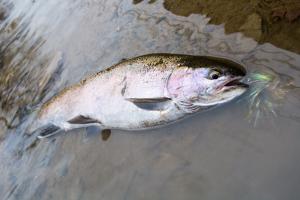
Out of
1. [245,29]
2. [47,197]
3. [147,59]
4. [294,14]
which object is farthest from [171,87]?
[47,197]

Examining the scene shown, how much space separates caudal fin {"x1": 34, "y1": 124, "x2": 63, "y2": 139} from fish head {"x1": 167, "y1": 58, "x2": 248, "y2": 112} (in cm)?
175

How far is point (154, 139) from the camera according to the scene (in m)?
3.92

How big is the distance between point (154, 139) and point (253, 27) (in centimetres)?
170

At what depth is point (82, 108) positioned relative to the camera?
450 centimetres

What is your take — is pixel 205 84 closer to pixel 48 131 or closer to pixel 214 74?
pixel 214 74

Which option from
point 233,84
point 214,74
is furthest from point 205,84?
point 233,84

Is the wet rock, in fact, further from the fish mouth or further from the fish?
the fish mouth

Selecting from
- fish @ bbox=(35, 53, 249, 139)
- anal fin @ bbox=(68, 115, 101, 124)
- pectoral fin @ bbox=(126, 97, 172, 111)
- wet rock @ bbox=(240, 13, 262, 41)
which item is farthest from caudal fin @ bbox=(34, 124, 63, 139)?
wet rock @ bbox=(240, 13, 262, 41)

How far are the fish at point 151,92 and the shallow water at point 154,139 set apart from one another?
0.44ft

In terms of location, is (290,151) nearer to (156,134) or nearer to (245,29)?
(156,134)

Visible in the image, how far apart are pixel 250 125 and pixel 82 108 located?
6.81 ft

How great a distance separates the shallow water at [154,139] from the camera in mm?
3184

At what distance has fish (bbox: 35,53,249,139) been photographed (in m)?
3.60

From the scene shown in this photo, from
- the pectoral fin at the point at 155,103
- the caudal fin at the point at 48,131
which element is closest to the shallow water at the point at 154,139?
the caudal fin at the point at 48,131
